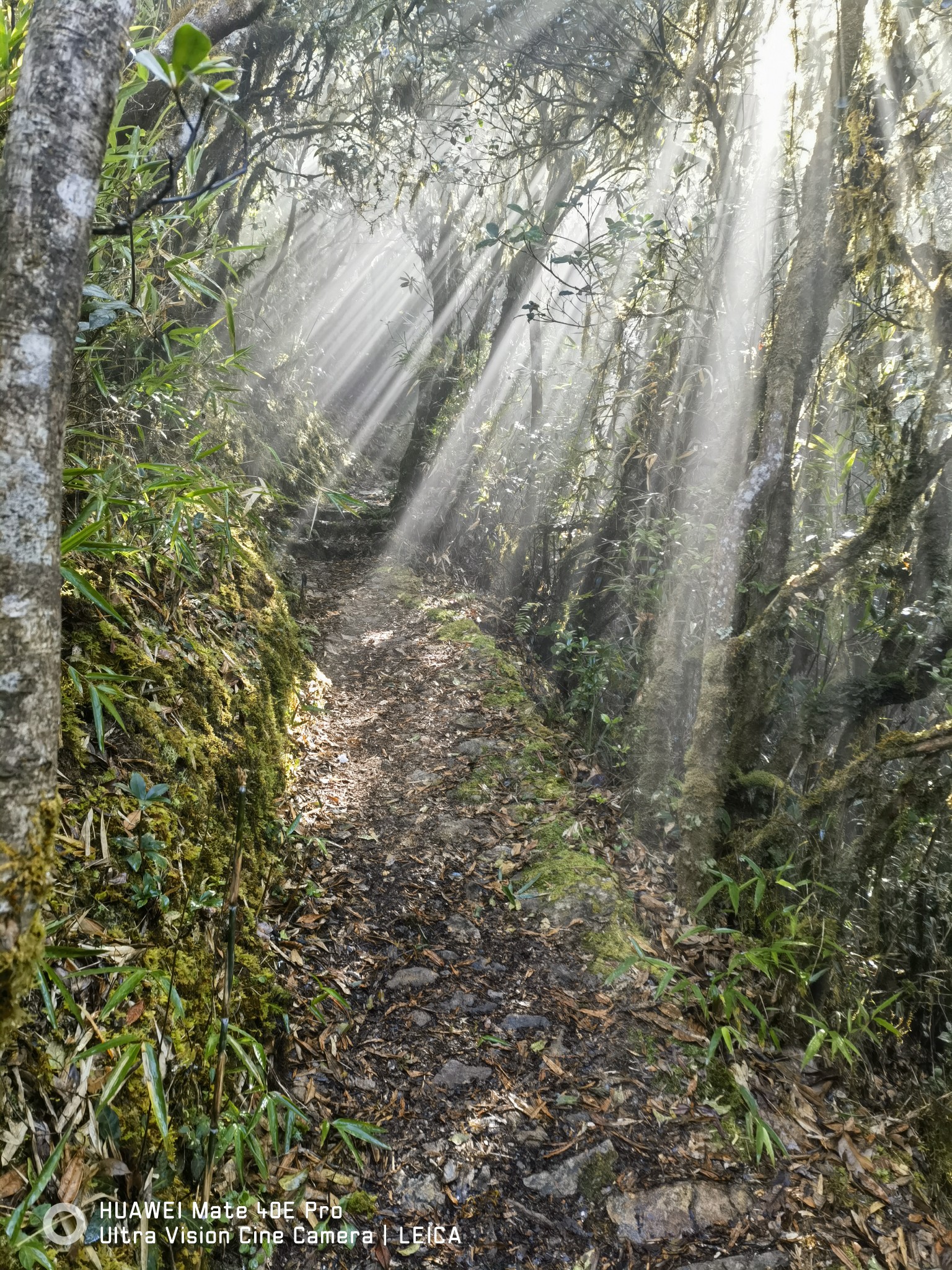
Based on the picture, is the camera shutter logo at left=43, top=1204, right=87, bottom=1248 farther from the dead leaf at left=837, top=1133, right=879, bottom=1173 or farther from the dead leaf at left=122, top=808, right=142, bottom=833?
the dead leaf at left=837, top=1133, right=879, bottom=1173

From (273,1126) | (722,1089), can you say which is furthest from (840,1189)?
(273,1126)

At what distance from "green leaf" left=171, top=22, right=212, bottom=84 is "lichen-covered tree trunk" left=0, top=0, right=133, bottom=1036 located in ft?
0.72

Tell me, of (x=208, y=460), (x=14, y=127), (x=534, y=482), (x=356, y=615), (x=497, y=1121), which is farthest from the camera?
(x=534, y=482)

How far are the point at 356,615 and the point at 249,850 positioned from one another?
4.65m

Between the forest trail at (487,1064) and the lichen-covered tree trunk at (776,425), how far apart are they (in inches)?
27.5

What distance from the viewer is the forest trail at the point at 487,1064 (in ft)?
7.60

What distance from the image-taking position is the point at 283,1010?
2738 mm

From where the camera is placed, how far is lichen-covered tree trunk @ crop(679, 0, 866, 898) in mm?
4043

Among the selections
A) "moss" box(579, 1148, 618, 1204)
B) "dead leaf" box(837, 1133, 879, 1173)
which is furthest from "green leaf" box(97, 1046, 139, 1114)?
"dead leaf" box(837, 1133, 879, 1173)

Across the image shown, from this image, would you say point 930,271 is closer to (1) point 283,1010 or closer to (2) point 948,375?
(2) point 948,375

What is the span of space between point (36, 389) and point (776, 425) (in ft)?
13.5

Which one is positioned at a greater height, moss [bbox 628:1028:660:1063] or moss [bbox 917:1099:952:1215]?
moss [bbox 628:1028:660:1063]

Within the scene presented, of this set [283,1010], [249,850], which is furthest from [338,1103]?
[249,850]

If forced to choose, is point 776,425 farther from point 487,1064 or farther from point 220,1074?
point 220,1074
